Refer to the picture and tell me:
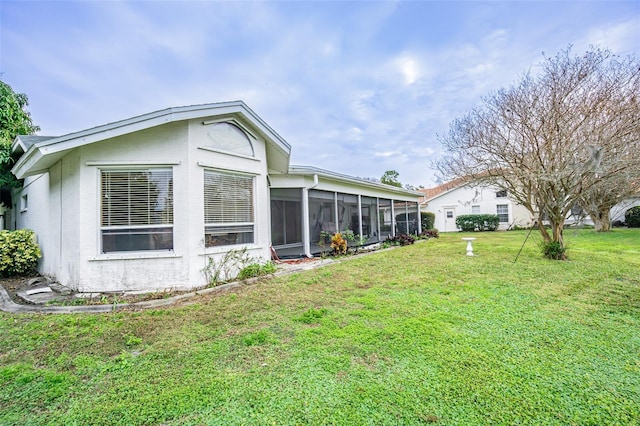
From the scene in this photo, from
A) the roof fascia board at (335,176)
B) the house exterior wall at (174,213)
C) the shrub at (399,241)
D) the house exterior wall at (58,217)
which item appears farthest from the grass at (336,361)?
the shrub at (399,241)

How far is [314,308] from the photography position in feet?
16.0

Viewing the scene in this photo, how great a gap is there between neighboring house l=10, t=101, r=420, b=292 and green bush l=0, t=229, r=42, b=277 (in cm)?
57

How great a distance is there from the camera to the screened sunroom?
414 inches

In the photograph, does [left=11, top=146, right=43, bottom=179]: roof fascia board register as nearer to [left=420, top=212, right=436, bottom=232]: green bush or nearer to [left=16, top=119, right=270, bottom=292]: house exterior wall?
[left=16, top=119, right=270, bottom=292]: house exterior wall

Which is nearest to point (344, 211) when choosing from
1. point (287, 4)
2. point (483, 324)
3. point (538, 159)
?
point (538, 159)

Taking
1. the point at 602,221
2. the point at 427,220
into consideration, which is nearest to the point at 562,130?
the point at 602,221

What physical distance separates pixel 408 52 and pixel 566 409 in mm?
13112

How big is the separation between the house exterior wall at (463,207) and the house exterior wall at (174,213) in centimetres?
2517

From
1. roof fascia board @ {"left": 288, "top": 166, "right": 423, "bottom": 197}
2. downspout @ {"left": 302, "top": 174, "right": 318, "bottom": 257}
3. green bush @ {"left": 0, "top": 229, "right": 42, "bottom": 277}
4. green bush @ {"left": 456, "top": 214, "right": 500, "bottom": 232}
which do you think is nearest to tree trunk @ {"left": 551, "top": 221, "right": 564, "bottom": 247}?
roof fascia board @ {"left": 288, "top": 166, "right": 423, "bottom": 197}

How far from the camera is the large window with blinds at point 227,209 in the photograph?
6.57m

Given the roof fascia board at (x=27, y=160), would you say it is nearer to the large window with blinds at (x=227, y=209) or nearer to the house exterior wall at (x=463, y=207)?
the large window with blinds at (x=227, y=209)

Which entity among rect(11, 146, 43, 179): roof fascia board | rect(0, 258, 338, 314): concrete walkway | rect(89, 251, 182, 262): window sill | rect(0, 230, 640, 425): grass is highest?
rect(11, 146, 43, 179): roof fascia board

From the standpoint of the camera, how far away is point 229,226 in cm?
700

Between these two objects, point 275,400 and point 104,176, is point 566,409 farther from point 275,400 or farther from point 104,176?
point 104,176
